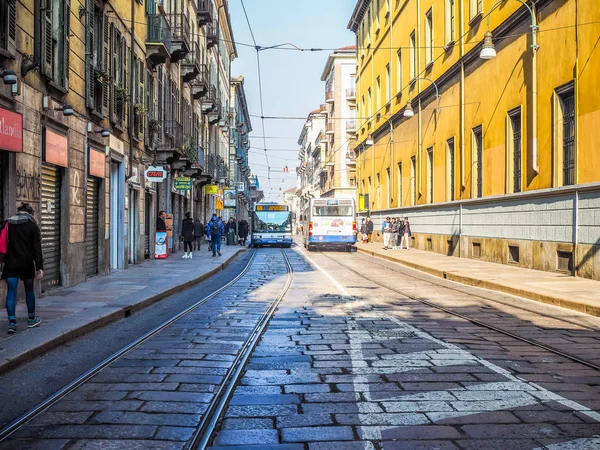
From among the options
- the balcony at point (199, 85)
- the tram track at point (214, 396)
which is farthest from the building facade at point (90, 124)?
A: the balcony at point (199, 85)

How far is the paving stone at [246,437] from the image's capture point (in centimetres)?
417

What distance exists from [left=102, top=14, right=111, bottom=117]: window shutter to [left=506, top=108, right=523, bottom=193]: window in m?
11.1

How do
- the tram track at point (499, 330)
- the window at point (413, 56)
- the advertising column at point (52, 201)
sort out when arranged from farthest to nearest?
the window at point (413, 56) < the advertising column at point (52, 201) < the tram track at point (499, 330)

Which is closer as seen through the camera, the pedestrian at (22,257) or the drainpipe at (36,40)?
the pedestrian at (22,257)

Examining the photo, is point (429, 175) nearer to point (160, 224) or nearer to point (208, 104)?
point (160, 224)

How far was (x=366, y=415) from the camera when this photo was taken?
4738mm

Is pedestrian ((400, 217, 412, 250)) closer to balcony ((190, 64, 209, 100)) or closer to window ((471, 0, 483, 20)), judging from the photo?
window ((471, 0, 483, 20))

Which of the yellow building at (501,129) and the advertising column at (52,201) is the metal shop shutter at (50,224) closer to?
the advertising column at (52,201)

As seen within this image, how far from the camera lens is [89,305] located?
1073 cm

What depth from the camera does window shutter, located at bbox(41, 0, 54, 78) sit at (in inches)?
476

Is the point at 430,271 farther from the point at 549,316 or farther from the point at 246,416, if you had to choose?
the point at 246,416

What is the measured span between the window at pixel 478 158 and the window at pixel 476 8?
147 inches

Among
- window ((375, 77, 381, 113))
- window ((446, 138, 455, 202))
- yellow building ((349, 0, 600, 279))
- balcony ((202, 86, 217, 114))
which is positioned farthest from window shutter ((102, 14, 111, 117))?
window ((375, 77, 381, 113))

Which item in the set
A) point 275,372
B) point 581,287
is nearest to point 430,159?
point 581,287
